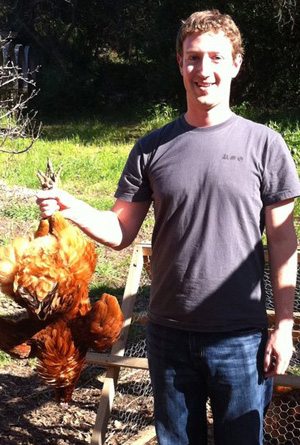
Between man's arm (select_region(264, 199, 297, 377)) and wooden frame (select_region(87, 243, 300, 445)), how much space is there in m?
1.28

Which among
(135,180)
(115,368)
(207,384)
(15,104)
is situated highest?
(135,180)

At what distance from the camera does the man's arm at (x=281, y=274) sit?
206 cm

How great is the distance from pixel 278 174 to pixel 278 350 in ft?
1.87

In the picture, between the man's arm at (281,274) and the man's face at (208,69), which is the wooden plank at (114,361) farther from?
the man's face at (208,69)

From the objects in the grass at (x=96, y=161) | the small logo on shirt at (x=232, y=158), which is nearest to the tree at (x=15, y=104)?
the grass at (x=96, y=161)

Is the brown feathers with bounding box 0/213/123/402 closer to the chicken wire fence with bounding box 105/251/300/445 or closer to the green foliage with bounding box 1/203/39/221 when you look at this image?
the chicken wire fence with bounding box 105/251/300/445

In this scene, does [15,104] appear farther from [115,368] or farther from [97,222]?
[97,222]

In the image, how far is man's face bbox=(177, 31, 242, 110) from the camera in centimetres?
203

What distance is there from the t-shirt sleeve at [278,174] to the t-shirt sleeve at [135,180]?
43 centimetres

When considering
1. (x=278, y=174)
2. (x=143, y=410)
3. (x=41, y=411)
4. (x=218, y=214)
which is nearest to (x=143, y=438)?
(x=143, y=410)

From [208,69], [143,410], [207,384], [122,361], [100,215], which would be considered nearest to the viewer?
[208,69]

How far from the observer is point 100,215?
2264 mm

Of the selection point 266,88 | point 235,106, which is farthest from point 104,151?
point 266,88

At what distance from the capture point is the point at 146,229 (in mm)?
6508
